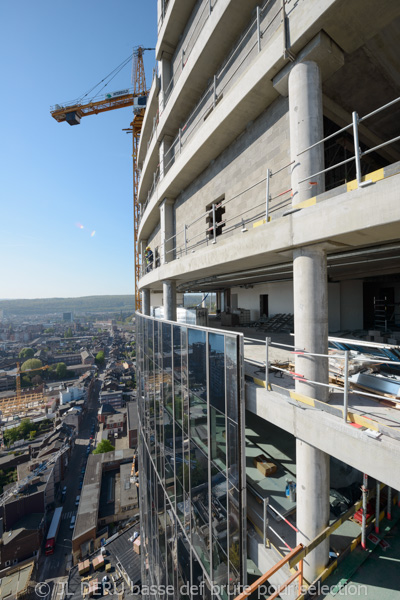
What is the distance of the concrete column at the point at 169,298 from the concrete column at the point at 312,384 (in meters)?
7.68

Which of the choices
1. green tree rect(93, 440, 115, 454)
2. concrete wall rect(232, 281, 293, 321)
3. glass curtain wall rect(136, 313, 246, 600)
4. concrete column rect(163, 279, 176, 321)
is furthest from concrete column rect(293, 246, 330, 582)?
green tree rect(93, 440, 115, 454)

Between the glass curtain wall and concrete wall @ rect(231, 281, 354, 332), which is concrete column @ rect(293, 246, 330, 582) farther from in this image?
concrete wall @ rect(231, 281, 354, 332)

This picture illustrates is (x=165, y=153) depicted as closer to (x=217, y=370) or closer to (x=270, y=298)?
(x=270, y=298)

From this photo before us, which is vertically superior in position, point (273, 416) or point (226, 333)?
point (226, 333)

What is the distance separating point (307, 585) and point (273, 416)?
9.95 ft

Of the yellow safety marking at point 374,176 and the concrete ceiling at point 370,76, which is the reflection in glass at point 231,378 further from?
the concrete ceiling at point 370,76

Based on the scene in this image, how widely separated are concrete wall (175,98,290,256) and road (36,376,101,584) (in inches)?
1603

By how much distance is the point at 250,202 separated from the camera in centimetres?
739

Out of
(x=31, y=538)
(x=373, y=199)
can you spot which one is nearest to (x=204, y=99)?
(x=373, y=199)

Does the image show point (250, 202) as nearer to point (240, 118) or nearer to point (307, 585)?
point (240, 118)

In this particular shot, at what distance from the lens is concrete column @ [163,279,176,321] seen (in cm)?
1166

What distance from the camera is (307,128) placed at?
183 inches

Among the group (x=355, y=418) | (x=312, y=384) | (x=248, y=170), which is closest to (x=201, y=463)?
(x=312, y=384)

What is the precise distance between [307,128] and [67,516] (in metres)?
52.1
